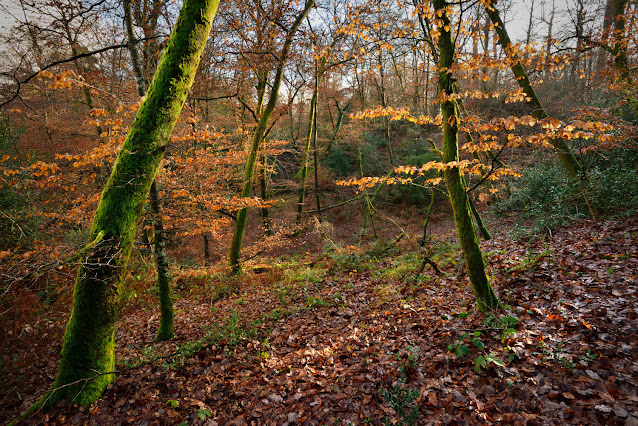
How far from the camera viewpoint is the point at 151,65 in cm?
763

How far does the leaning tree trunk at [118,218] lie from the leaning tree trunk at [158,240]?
1.43 meters

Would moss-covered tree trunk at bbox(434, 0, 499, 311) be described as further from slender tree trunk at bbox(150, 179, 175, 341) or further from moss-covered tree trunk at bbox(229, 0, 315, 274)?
moss-covered tree trunk at bbox(229, 0, 315, 274)

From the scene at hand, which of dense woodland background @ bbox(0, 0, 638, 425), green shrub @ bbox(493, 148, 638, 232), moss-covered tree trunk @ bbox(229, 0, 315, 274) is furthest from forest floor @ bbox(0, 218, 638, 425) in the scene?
moss-covered tree trunk @ bbox(229, 0, 315, 274)

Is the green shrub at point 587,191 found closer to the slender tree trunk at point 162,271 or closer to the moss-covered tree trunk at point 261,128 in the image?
the moss-covered tree trunk at point 261,128

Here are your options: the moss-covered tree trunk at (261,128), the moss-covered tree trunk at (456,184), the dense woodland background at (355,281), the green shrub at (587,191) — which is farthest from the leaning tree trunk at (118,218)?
the green shrub at (587,191)

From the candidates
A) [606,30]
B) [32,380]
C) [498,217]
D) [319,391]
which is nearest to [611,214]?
[498,217]

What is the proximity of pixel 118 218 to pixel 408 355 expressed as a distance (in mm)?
4391

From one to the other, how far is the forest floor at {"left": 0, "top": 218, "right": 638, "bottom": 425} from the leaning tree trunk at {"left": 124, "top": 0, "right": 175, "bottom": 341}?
40cm

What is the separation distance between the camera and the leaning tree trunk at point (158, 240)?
4.63 meters

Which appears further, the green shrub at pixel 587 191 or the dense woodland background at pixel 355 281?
the green shrub at pixel 587 191

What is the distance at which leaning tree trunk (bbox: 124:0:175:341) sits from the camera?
463 cm

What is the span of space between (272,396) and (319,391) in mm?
634

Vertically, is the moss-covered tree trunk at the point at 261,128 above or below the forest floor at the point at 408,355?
above

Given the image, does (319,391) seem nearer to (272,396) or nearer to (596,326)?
(272,396)
